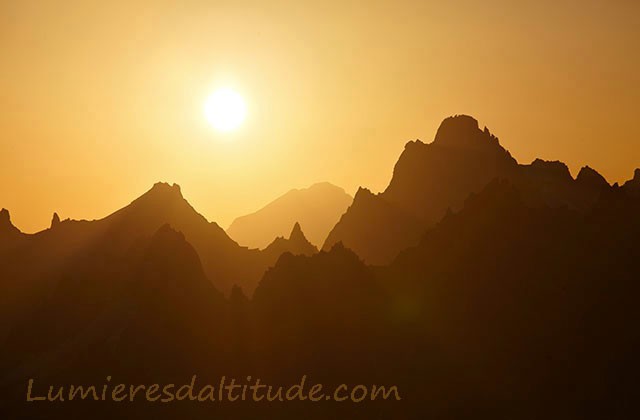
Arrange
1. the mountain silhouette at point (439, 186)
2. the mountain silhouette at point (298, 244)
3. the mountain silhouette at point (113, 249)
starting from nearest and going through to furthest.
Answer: the mountain silhouette at point (113, 249)
the mountain silhouette at point (298, 244)
the mountain silhouette at point (439, 186)

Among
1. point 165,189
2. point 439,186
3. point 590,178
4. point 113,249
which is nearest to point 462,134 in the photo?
point 439,186

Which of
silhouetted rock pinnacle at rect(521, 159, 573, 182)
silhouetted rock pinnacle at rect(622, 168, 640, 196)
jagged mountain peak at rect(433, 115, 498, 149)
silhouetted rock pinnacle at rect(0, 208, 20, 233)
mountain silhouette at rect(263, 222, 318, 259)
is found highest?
jagged mountain peak at rect(433, 115, 498, 149)

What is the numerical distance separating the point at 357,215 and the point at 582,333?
8033 centimetres

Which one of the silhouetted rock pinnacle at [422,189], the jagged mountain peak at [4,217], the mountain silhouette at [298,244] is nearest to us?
the mountain silhouette at [298,244]

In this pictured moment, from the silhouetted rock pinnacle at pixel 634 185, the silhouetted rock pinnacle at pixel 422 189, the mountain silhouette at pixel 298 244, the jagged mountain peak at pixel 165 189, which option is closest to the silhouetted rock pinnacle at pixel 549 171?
the silhouetted rock pinnacle at pixel 422 189

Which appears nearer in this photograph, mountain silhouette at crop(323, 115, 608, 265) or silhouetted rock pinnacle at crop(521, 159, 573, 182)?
mountain silhouette at crop(323, 115, 608, 265)

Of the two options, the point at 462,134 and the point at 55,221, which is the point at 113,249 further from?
the point at 462,134

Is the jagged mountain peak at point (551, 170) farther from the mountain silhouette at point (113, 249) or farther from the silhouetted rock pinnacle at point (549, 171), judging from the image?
the mountain silhouette at point (113, 249)

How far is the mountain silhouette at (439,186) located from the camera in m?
157

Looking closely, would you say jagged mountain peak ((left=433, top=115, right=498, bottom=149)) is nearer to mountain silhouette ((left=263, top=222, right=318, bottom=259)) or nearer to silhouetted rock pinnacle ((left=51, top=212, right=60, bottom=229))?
mountain silhouette ((left=263, top=222, right=318, bottom=259))

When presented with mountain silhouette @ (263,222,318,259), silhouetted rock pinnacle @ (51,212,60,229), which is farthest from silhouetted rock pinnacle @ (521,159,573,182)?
silhouetted rock pinnacle @ (51,212,60,229)

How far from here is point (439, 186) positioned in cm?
17425

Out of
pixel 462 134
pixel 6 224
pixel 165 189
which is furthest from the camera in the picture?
pixel 462 134

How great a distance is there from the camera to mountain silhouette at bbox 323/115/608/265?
156625 mm
